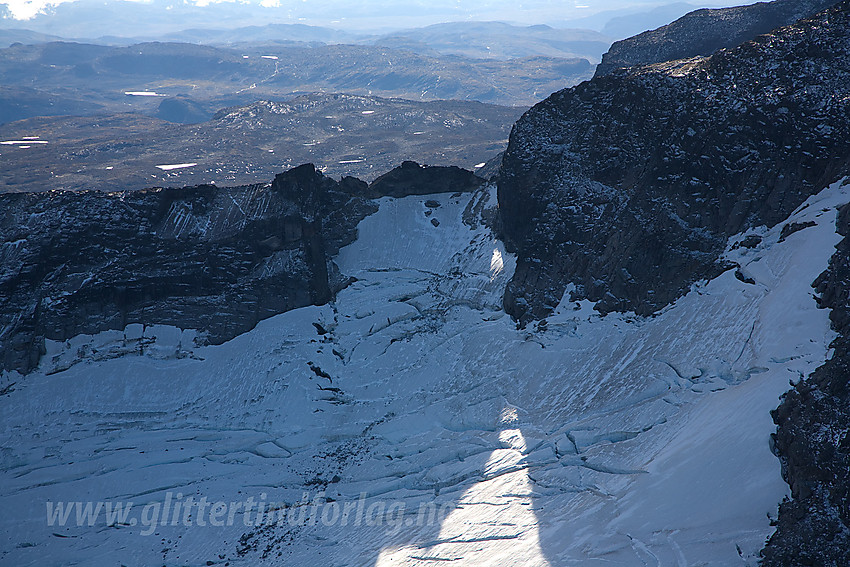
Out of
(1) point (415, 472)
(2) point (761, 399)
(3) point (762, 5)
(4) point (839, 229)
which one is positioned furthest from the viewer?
(3) point (762, 5)

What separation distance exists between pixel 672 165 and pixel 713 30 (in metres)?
55.7

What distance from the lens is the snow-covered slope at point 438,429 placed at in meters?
36.3

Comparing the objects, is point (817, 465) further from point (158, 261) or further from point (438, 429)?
point (158, 261)

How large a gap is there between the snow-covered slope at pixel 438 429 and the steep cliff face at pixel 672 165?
2.46 meters

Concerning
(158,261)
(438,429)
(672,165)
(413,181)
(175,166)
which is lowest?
(438,429)

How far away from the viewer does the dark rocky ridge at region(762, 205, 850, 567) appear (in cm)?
2788

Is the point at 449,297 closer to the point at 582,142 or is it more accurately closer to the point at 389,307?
the point at 389,307

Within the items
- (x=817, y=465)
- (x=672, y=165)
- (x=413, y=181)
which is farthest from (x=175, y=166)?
(x=817, y=465)

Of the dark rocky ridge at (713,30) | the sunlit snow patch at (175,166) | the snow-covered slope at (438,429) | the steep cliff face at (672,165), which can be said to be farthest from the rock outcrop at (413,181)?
the sunlit snow patch at (175,166)

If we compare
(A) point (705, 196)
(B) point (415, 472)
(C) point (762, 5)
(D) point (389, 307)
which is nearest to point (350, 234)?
(D) point (389, 307)

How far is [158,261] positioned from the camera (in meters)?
61.3

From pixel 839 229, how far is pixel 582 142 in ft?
79.7

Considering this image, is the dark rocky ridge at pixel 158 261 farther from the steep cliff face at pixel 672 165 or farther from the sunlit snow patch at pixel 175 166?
the sunlit snow patch at pixel 175 166

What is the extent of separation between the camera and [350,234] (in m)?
69.6
